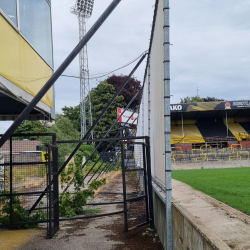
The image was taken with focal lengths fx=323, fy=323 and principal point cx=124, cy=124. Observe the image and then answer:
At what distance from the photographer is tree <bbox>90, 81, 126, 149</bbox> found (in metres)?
44.0

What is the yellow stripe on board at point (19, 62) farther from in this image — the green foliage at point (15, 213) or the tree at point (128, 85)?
the tree at point (128, 85)

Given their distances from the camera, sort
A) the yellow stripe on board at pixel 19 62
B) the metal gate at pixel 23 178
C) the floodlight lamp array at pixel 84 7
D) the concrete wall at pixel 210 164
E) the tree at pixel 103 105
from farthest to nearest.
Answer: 1. the tree at pixel 103 105
2. the floodlight lamp array at pixel 84 7
3. the concrete wall at pixel 210 164
4. the metal gate at pixel 23 178
5. the yellow stripe on board at pixel 19 62

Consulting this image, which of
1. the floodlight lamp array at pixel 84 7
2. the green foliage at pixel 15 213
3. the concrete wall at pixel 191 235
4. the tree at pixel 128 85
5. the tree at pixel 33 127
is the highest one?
the floodlight lamp array at pixel 84 7

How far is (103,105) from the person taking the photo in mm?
45875

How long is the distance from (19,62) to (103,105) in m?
40.2

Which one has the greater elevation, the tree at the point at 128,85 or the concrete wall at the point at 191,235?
the tree at the point at 128,85

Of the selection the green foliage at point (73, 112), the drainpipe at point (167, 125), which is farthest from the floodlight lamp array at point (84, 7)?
the drainpipe at point (167, 125)

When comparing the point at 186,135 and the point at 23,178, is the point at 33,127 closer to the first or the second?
the point at 186,135

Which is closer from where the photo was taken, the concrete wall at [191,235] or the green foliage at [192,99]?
the concrete wall at [191,235]

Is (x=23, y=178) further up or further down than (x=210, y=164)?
further up

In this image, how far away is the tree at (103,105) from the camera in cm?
4403

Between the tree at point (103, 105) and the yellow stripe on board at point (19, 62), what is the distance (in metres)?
36.8

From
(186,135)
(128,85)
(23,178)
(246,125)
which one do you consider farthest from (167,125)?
(128,85)

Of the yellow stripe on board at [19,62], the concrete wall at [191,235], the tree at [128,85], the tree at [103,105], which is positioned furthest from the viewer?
the tree at [128,85]
